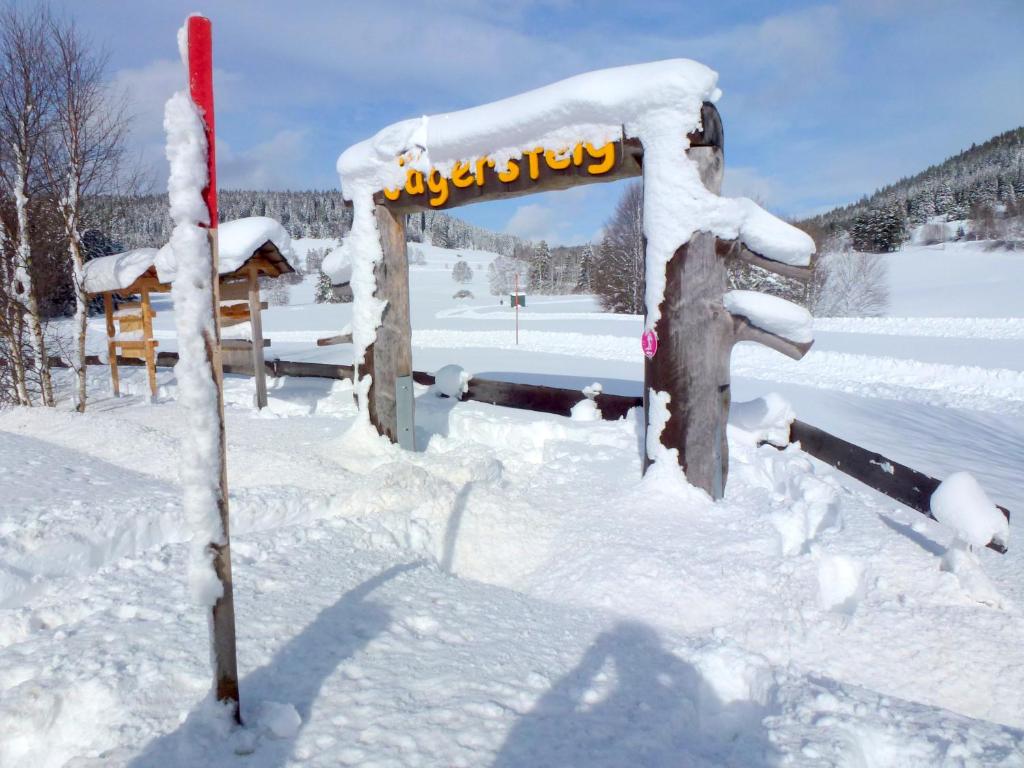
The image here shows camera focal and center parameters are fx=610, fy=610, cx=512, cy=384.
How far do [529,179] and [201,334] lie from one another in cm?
409

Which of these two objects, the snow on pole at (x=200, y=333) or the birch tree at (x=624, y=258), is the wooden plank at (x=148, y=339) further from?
the birch tree at (x=624, y=258)

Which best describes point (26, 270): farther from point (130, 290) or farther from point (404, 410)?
point (404, 410)

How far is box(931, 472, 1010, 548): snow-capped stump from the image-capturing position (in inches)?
143

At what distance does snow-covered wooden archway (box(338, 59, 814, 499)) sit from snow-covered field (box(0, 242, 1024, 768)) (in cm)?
65

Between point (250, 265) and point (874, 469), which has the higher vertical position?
point (250, 265)

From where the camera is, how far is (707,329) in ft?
15.6

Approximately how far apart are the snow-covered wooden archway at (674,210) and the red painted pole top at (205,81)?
3.62 m

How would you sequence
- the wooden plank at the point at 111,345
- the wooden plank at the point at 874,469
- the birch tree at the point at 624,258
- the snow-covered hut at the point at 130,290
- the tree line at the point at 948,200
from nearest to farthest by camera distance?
the wooden plank at the point at 874,469
the snow-covered hut at the point at 130,290
the wooden plank at the point at 111,345
the birch tree at the point at 624,258
the tree line at the point at 948,200

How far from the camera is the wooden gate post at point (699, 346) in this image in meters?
4.69

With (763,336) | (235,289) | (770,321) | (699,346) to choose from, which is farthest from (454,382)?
(770,321)

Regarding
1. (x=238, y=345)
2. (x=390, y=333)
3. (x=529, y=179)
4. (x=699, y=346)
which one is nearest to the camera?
(x=699, y=346)

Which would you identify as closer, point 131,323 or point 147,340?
point 147,340

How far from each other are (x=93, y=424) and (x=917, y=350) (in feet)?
60.0

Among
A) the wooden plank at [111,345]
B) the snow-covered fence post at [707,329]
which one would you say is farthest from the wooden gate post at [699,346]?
the wooden plank at [111,345]
